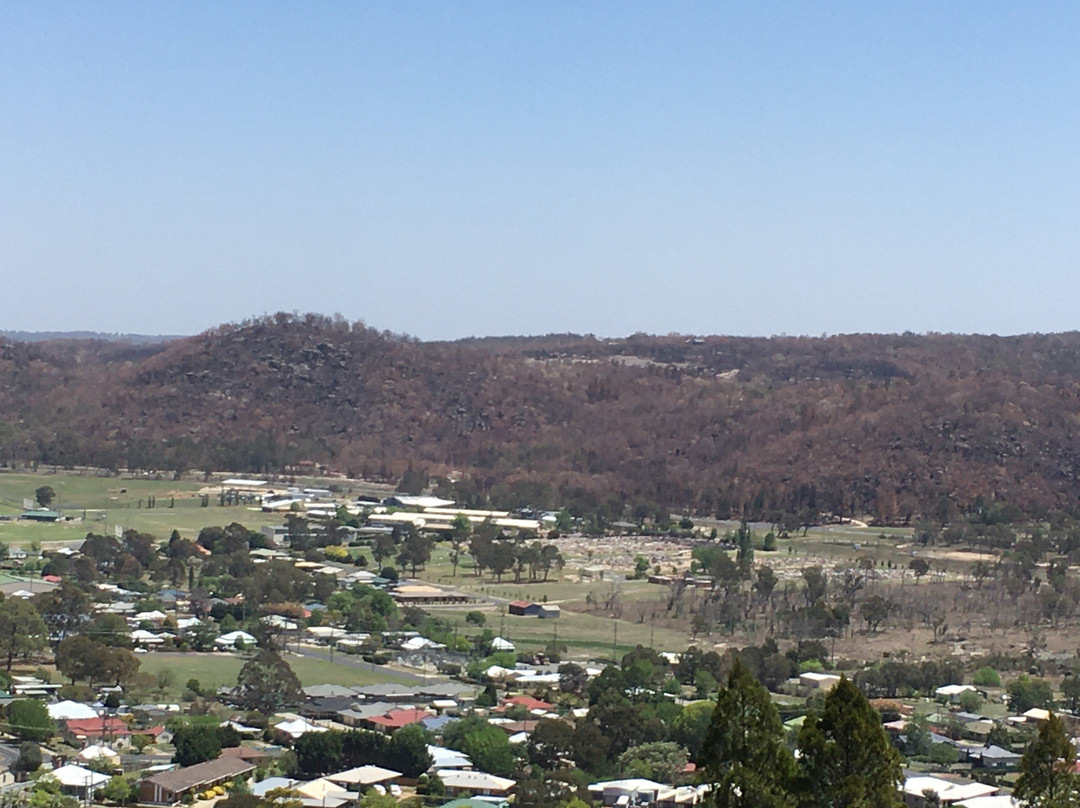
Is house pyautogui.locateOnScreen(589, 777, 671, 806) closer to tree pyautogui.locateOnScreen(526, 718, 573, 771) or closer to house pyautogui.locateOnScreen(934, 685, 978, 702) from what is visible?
tree pyautogui.locateOnScreen(526, 718, 573, 771)

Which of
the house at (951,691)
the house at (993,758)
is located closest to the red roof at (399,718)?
the house at (993,758)

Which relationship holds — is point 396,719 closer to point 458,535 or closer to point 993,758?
point 993,758

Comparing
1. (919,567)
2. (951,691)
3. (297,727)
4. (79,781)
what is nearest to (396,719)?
(297,727)

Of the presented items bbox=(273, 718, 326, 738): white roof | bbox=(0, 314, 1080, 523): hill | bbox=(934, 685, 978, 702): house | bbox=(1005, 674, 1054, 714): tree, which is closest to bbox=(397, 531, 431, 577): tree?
bbox=(0, 314, 1080, 523): hill

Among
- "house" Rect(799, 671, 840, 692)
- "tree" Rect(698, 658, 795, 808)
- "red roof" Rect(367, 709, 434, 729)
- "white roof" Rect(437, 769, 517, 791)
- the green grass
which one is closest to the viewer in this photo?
"tree" Rect(698, 658, 795, 808)

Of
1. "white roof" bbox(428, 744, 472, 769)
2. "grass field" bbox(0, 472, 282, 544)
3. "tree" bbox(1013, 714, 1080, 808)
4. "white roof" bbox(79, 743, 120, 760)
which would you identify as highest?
"tree" bbox(1013, 714, 1080, 808)

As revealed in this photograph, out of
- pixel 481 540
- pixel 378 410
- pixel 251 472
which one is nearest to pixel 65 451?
pixel 251 472
